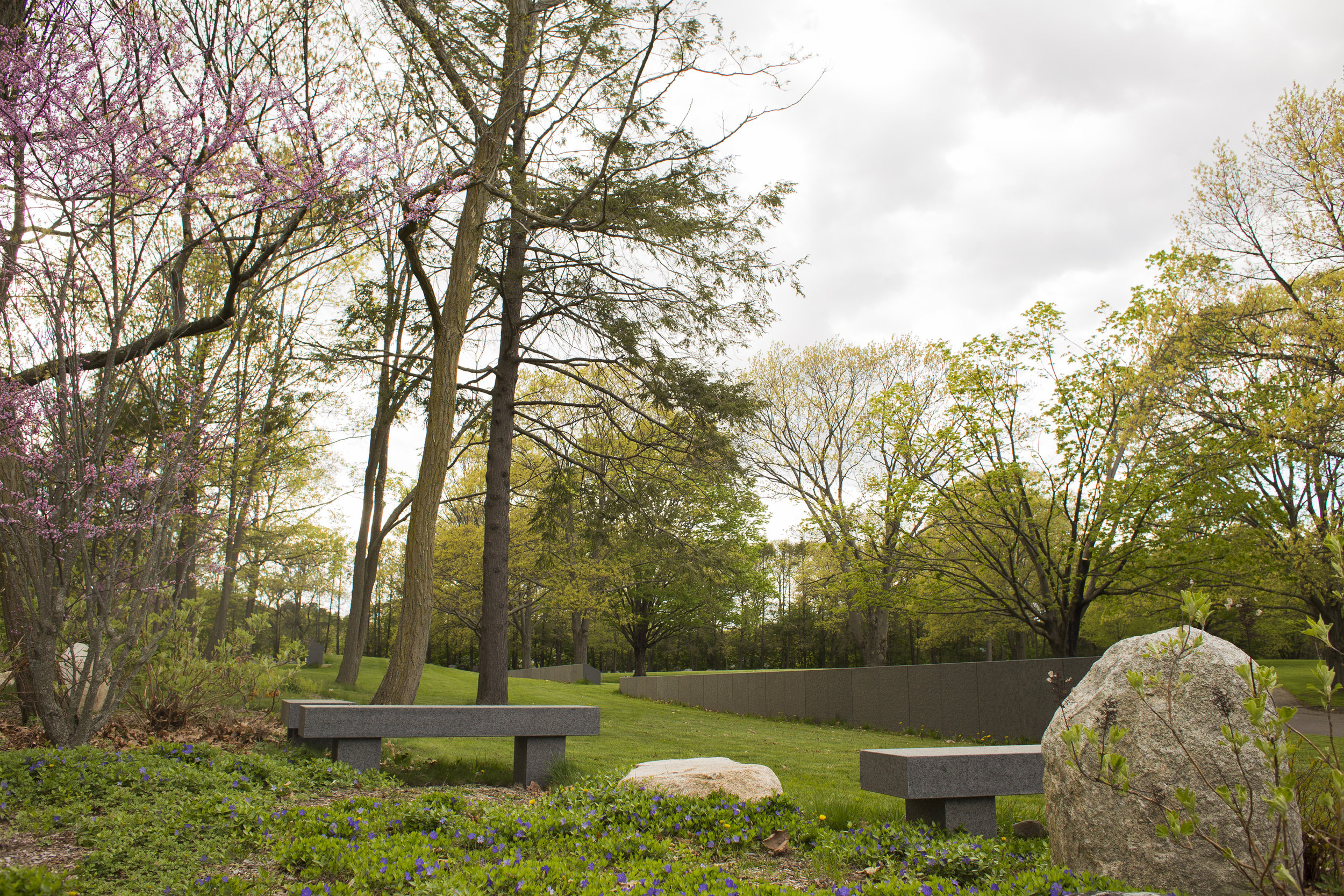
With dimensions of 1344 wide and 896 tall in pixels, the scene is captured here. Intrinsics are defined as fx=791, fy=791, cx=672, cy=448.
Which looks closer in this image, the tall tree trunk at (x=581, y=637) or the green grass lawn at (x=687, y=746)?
the green grass lawn at (x=687, y=746)

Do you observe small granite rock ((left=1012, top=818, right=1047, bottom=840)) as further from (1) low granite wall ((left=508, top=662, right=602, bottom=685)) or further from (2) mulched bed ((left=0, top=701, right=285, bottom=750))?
(1) low granite wall ((left=508, top=662, right=602, bottom=685))

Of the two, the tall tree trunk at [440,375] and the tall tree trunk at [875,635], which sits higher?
the tall tree trunk at [440,375]

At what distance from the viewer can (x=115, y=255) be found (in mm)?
5098

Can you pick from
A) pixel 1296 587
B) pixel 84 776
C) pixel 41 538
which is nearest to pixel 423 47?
pixel 41 538

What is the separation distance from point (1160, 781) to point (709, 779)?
8.75ft

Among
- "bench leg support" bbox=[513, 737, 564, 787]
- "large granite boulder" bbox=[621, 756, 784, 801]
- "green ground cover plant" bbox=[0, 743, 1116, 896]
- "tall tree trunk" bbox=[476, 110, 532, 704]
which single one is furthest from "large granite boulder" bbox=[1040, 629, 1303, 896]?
"tall tree trunk" bbox=[476, 110, 532, 704]

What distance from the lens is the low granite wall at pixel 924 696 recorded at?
37.8 ft

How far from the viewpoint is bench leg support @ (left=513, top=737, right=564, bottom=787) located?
6098 millimetres

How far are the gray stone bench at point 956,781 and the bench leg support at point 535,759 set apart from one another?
2605mm

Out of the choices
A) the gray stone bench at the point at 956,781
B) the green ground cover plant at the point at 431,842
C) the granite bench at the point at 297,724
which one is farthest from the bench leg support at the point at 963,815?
the granite bench at the point at 297,724

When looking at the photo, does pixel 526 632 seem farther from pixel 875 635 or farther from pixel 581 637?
pixel 875 635

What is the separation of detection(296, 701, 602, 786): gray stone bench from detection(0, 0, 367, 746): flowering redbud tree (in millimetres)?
1445

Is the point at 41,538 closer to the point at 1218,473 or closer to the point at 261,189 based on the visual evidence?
the point at 261,189

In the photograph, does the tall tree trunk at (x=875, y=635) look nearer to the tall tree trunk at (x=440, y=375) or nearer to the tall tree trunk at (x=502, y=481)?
the tall tree trunk at (x=502, y=481)
